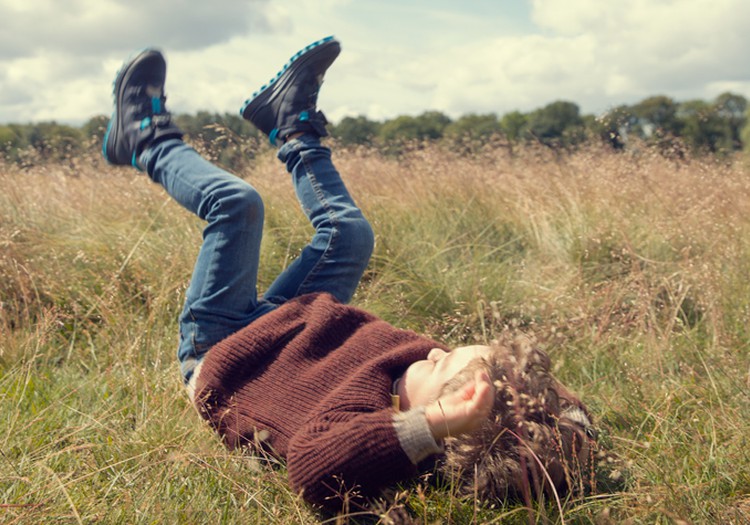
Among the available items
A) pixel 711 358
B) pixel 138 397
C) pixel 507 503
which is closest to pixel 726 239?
pixel 711 358

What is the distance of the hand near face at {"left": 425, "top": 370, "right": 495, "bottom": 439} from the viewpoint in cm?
175

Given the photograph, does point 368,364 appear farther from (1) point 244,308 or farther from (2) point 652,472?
(2) point 652,472

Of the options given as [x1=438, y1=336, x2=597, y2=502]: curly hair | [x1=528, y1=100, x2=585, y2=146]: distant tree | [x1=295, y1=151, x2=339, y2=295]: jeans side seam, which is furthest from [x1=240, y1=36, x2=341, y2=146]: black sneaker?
[x1=528, y1=100, x2=585, y2=146]: distant tree

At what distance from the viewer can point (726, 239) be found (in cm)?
382

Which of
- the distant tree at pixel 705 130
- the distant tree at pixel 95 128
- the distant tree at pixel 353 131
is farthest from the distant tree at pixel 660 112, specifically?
the distant tree at pixel 95 128

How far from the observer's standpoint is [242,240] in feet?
8.23

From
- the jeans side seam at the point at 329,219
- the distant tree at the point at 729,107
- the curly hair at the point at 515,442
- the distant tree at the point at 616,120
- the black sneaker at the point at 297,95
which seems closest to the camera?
the curly hair at the point at 515,442

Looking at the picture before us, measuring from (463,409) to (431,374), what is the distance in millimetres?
285

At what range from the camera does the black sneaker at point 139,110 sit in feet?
9.15

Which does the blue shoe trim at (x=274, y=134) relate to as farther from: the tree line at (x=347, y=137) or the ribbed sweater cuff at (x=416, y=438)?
the ribbed sweater cuff at (x=416, y=438)

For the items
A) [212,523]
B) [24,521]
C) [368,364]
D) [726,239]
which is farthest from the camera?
[726,239]

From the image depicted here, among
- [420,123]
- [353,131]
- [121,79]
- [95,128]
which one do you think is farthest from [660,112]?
[420,123]

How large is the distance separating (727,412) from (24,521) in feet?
6.88

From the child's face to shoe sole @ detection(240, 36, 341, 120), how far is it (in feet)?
4.78
